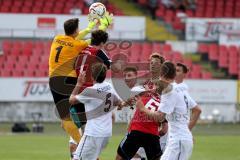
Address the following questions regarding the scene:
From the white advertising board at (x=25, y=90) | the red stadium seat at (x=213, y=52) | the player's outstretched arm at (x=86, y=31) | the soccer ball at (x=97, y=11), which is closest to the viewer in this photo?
the player's outstretched arm at (x=86, y=31)

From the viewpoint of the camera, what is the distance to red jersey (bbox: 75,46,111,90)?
13.9 m

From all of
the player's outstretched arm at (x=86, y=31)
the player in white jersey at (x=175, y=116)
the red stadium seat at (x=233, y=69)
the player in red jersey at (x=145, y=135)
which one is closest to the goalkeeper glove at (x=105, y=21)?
the player's outstretched arm at (x=86, y=31)

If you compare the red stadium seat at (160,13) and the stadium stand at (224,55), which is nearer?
the stadium stand at (224,55)

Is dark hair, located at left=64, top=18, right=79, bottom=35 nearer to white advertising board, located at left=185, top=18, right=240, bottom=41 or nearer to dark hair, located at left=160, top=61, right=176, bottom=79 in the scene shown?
dark hair, located at left=160, top=61, right=176, bottom=79

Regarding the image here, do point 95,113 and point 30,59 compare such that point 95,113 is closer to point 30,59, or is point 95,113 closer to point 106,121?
point 106,121

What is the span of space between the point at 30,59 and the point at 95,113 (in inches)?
790

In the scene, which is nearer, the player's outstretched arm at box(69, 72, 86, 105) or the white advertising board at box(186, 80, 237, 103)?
the player's outstretched arm at box(69, 72, 86, 105)

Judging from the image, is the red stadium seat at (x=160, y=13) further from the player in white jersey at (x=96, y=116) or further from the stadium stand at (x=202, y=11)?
the player in white jersey at (x=96, y=116)

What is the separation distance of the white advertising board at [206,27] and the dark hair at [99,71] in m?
25.2

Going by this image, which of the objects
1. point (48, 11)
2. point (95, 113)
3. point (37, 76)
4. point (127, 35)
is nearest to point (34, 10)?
point (48, 11)

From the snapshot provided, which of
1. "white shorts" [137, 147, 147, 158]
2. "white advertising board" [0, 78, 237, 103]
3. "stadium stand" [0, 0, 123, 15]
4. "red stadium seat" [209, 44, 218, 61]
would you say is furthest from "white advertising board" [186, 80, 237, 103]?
"white shorts" [137, 147, 147, 158]

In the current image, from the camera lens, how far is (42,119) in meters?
29.4

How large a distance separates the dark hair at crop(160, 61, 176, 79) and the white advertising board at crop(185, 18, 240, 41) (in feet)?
85.0

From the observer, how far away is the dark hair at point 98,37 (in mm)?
13547
